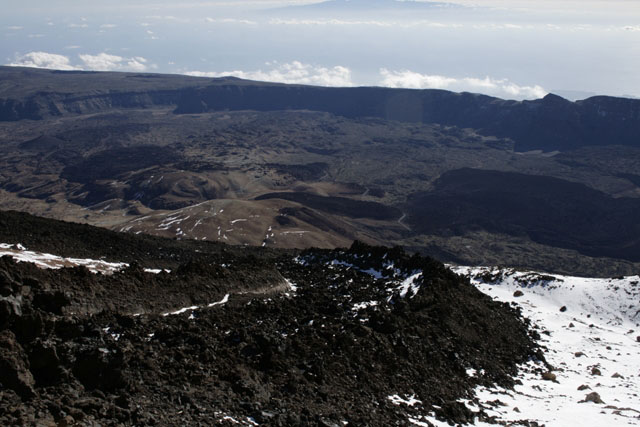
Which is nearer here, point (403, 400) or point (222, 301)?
point (403, 400)

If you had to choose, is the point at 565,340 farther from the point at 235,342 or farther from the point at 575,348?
the point at 235,342

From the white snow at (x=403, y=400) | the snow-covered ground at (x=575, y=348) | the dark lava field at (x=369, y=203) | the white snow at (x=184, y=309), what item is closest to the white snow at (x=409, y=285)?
the snow-covered ground at (x=575, y=348)

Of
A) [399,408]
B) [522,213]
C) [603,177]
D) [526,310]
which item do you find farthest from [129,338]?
[603,177]

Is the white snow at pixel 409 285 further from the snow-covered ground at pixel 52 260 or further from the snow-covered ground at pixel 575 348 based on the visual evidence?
the snow-covered ground at pixel 52 260

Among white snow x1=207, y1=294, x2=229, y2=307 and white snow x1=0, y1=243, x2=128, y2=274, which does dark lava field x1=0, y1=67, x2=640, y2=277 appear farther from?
white snow x1=207, y1=294, x2=229, y2=307

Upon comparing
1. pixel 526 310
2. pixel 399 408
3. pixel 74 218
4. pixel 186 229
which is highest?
pixel 399 408

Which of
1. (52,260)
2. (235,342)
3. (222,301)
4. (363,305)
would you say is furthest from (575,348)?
(52,260)

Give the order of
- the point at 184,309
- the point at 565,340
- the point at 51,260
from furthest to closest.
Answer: the point at 565,340 < the point at 51,260 < the point at 184,309

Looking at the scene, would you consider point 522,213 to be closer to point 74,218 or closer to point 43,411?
point 74,218
